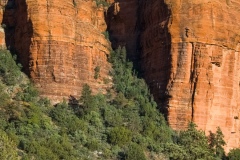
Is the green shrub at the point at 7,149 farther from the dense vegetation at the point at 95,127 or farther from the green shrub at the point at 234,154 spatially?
the green shrub at the point at 234,154

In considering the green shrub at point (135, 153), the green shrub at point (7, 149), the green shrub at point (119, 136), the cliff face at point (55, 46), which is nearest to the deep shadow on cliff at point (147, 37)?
the cliff face at point (55, 46)

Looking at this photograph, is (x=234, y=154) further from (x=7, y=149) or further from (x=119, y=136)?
(x=7, y=149)

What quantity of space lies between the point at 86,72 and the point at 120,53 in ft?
19.3

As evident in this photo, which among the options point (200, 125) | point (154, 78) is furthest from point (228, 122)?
point (154, 78)

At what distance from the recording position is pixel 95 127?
6938 centimetres

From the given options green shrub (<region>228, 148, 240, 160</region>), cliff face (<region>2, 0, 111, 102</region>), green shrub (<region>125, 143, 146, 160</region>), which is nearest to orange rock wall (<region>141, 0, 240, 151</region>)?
green shrub (<region>228, 148, 240, 160</region>)

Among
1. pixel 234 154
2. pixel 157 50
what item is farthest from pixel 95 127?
pixel 234 154

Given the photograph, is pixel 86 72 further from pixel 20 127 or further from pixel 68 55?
pixel 20 127

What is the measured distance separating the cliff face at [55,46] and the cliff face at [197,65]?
5442 millimetres

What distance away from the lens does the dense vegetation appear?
6353cm

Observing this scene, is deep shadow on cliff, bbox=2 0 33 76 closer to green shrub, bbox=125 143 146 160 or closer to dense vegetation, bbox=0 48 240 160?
dense vegetation, bbox=0 48 240 160

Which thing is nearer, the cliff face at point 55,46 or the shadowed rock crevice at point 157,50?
the cliff face at point 55,46

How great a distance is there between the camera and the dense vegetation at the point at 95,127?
Answer: 208 feet

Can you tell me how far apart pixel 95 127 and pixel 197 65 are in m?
10.6
